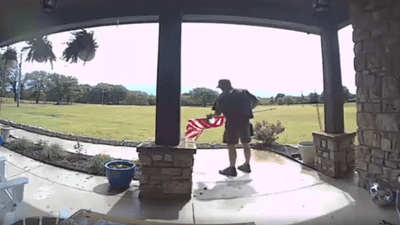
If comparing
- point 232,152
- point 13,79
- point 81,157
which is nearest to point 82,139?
point 81,157

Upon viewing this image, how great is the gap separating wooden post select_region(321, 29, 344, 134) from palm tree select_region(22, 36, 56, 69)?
15.3ft

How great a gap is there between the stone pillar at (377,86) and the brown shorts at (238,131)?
4.63 ft

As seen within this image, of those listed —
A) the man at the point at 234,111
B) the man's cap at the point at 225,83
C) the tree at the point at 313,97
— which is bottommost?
the man at the point at 234,111

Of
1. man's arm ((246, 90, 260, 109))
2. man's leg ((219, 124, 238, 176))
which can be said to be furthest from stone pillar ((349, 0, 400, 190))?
man's leg ((219, 124, 238, 176))

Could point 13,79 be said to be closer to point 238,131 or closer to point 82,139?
point 82,139

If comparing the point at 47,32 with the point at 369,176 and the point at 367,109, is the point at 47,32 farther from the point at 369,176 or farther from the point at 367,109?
the point at 369,176

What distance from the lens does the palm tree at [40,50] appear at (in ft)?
12.1

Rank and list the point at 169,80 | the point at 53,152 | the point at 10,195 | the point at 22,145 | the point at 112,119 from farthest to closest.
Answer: the point at 112,119, the point at 22,145, the point at 53,152, the point at 169,80, the point at 10,195

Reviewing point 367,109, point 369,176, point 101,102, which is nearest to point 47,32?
point 101,102

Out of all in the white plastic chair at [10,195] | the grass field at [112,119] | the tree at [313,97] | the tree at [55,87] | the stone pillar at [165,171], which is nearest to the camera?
the white plastic chair at [10,195]

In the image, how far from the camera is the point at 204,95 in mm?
3773

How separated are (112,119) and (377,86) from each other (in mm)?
5479

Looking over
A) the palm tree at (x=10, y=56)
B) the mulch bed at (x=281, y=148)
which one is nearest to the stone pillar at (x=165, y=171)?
the mulch bed at (x=281, y=148)

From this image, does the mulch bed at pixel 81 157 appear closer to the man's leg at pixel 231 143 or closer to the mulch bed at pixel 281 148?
the mulch bed at pixel 281 148
